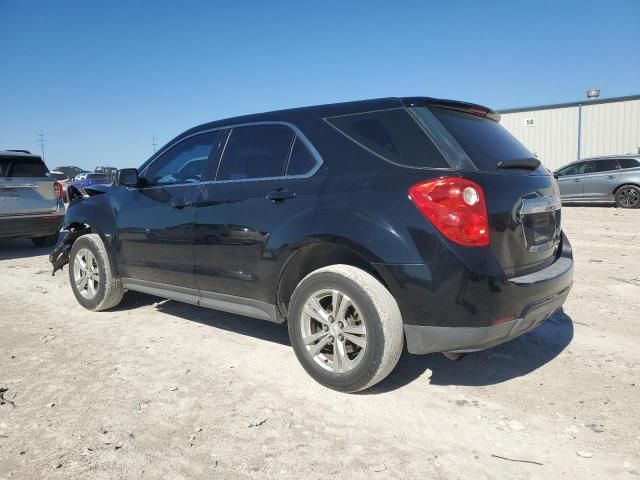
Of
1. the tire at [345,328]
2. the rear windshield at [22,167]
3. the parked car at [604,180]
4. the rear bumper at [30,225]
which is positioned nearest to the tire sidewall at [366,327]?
the tire at [345,328]

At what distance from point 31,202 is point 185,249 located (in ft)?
19.3

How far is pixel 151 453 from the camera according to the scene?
8.07 ft

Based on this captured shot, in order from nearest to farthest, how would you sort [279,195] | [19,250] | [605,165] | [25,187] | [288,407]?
[288,407] → [279,195] → [25,187] → [19,250] → [605,165]

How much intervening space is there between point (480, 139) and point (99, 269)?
370 centimetres

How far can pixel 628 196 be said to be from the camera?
44.3ft

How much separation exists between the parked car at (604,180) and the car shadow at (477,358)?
10.4 m

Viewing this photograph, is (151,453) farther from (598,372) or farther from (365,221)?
(598,372)

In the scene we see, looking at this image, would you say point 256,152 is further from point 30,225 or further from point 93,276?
point 30,225

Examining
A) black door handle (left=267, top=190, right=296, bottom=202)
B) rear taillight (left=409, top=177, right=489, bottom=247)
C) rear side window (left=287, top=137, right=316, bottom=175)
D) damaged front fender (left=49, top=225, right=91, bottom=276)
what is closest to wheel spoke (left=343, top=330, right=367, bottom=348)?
rear taillight (left=409, top=177, right=489, bottom=247)

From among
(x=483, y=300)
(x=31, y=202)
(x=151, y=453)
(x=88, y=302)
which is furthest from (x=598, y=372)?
(x=31, y=202)

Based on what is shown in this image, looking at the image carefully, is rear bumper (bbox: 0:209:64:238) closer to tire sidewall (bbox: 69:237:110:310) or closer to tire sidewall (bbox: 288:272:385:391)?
tire sidewall (bbox: 69:237:110:310)

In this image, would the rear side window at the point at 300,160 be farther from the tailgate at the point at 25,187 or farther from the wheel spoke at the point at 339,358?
the tailgate at the point at 25,187

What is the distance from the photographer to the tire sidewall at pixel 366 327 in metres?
2.78

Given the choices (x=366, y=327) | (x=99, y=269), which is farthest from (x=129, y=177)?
(x=366, y=327)
